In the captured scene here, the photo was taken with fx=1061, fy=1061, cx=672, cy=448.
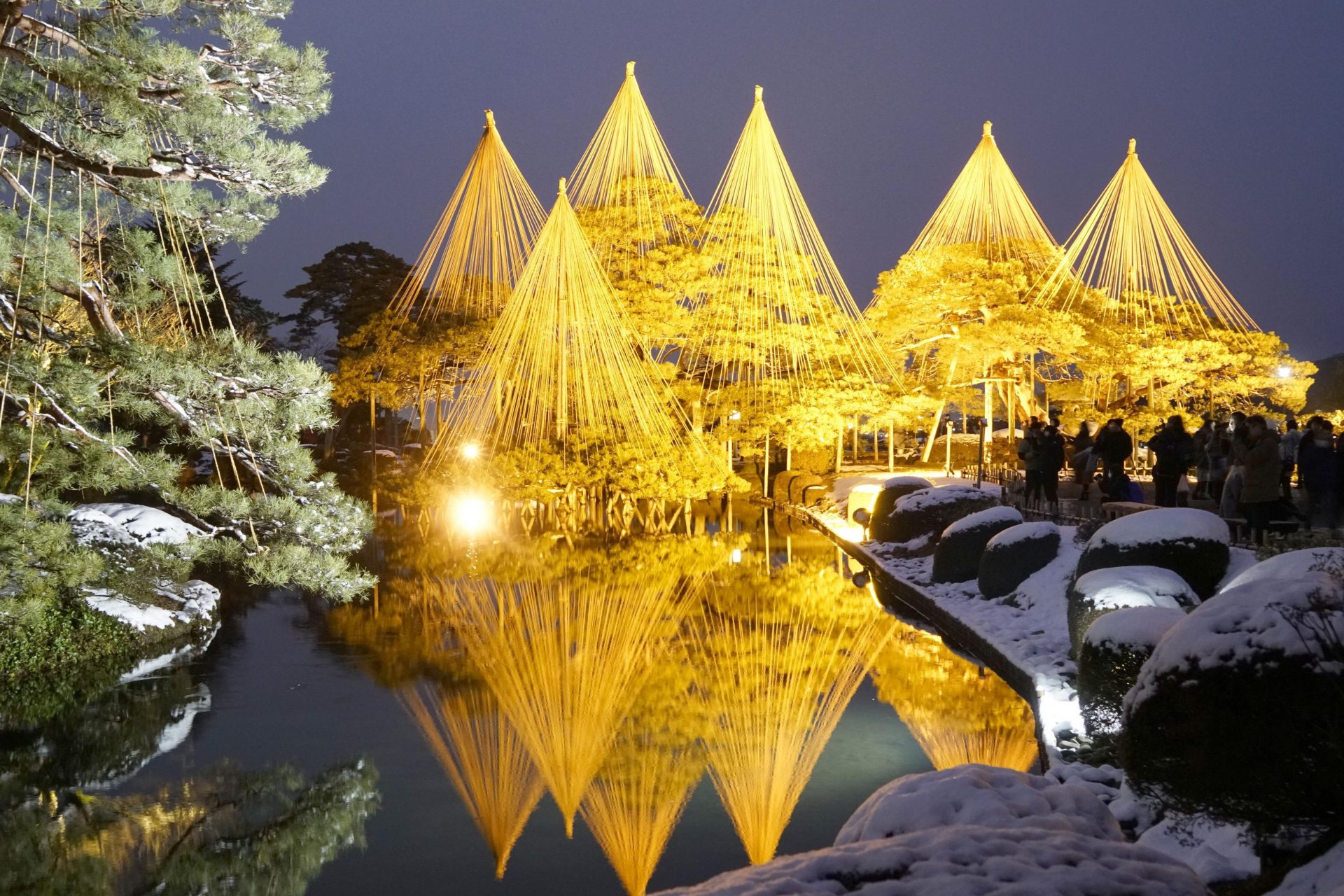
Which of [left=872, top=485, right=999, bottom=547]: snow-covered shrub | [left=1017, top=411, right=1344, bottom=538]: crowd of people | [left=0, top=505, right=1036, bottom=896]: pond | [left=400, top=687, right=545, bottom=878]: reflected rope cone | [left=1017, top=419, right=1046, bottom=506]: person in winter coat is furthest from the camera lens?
[left=872, top=485, right=999, bottom=547]: snow-covered shrub

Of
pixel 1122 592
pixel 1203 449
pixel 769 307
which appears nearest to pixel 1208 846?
pixel 1122 592

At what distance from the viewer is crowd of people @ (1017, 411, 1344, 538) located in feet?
30.6

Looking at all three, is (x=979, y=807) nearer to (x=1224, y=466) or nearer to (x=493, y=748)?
(x=493, y=748)

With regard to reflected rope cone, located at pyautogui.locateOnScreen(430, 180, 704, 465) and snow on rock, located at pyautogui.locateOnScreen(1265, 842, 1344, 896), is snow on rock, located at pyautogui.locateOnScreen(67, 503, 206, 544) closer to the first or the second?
reflected rope cone, located at pyautogui.locateOnScreen(430, 180, 704, 465)

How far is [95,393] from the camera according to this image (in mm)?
6844

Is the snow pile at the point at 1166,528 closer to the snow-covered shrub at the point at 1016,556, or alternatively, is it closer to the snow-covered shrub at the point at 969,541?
the snow-covered shrub at the point at 1016,556

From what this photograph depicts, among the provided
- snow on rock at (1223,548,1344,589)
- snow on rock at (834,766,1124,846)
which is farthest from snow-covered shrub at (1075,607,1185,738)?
snow on rock at (834,766,1124,846)

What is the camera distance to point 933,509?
1467 cm

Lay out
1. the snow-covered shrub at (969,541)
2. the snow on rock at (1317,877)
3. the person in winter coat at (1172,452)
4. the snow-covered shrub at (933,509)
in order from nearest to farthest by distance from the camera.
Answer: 1. the snow on rock at (1317,877)
2. the person in winter coat at (1172,452)
3. the snow-covered shrub at (969,541)
4. the snow-covered shrub at (933,509)

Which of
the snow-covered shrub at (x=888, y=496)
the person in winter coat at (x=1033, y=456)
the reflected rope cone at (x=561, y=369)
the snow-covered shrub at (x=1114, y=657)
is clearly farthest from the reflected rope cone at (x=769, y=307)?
the snow-covered shrub at (x=1114, y=657)

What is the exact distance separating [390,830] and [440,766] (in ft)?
3.38

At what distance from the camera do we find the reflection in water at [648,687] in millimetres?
6191

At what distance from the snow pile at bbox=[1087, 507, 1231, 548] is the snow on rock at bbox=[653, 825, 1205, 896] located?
5.23 m

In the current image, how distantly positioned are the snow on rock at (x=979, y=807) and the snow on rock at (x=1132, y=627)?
1.75 metres
